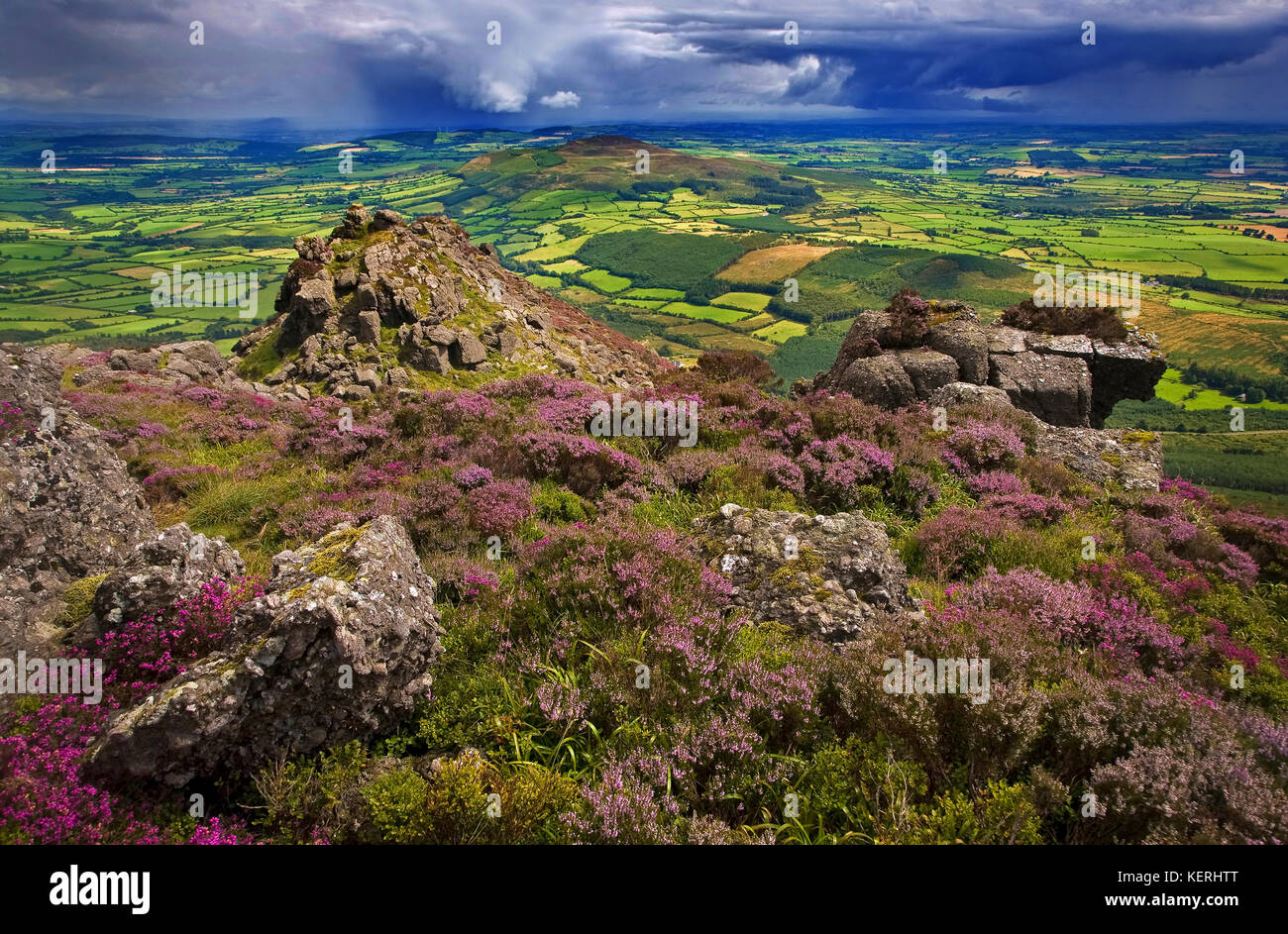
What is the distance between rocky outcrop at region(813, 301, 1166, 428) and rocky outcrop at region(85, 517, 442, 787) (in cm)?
1517

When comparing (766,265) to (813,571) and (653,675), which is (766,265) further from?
(653,675)

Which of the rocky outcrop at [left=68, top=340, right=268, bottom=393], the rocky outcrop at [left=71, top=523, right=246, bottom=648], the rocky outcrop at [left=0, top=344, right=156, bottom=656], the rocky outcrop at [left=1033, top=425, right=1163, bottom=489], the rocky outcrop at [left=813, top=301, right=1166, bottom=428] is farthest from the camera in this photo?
the rocky outcrop at [left=68, top=340, right=268, bottom=393]

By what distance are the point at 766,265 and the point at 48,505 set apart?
19798 cm

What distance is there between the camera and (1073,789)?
4.80 meters

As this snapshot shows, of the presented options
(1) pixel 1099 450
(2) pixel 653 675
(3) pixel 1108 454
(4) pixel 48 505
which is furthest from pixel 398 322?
(3) pixel 1108 454

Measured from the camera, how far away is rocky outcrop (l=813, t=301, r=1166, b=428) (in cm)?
1758

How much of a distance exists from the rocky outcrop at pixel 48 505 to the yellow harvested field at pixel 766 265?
180 m

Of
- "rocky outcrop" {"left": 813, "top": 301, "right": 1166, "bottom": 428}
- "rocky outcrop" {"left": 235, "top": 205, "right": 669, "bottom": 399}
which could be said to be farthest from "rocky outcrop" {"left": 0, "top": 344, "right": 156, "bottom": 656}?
"rocky outcrop" {"left": 813, "top": 301, "right": 1166, "bottom": 428}

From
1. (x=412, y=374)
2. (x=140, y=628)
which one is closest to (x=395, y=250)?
(x=412, y=374)

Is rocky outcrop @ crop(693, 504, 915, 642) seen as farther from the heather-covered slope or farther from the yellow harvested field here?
the yellow harvested field

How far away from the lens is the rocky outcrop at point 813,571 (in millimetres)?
7152

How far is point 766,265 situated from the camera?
617ft
